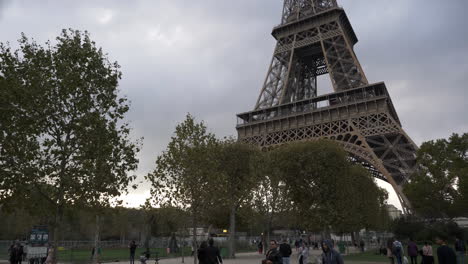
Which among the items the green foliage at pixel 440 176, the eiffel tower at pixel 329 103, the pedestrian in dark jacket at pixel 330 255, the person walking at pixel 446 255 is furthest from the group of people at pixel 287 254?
the green foliage at pixel 440 176

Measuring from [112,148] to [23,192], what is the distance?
3544 millimetres

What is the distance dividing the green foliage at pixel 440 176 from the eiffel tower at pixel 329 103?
1815mm

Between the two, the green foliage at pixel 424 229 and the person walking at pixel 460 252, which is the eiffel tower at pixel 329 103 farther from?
the person walking at pixel 460 252

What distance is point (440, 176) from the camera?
137 ft

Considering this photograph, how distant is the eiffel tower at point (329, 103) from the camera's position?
4528 centimetres

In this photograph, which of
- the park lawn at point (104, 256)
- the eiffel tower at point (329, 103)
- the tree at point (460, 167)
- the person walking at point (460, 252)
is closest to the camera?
the person walking at point (460, 252)

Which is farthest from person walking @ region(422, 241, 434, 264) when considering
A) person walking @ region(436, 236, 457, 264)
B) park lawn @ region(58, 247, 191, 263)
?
park lawn @ region(58, 247, 191, 263)

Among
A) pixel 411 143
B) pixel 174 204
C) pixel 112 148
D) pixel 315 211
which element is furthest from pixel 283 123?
pixel 112 148

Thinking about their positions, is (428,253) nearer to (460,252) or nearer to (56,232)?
(460,252)

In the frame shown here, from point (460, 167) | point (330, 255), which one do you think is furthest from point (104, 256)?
point (460, 167)

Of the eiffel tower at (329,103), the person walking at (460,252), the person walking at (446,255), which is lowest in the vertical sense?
the person walking at (460,252)

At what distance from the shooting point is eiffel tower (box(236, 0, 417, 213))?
4528 centimetres

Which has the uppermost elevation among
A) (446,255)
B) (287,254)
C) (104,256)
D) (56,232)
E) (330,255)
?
(56,232)

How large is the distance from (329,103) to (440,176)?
57.3 feet
